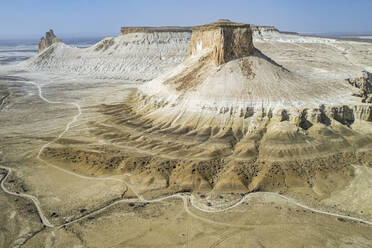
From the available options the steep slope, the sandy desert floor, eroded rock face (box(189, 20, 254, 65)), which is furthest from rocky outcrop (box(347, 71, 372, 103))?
the steep slope

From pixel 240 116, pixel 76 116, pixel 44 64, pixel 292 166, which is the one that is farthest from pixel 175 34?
pixel 292 166

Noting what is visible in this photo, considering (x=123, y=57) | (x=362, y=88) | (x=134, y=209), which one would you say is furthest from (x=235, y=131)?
(x=123, y=57)

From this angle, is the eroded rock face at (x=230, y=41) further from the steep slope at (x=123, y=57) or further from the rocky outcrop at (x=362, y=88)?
the steep slope at (x=123, y=57)

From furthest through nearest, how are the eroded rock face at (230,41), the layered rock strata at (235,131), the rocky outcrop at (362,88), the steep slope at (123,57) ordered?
the steep slope at (123,57) → the eroded rock face at (230,41) → the rocky outcrop at (362,88) → the layered rock strata at (235,131)

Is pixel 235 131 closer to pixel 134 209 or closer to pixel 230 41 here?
pixel 230 41

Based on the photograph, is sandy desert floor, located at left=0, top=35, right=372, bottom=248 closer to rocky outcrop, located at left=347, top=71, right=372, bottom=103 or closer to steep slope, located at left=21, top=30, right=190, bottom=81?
rocky outcrop, located at left=347, top=71, right=372, bottom=103

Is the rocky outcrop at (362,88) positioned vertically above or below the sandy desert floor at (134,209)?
above

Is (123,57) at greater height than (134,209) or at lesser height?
greater

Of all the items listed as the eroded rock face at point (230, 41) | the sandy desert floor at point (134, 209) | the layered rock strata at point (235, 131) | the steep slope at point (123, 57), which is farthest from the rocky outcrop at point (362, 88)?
the steep slope at point (123, 57)

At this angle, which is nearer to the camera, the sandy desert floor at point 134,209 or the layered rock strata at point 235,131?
the sandy desert floor at point 134,209

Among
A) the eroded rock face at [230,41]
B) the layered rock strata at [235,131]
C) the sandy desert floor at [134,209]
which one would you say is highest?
the eroded rock face at [230,41]

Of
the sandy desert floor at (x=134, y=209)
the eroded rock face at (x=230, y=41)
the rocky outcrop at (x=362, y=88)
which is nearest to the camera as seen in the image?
the sandy desert floor at (x=134, y=209)
